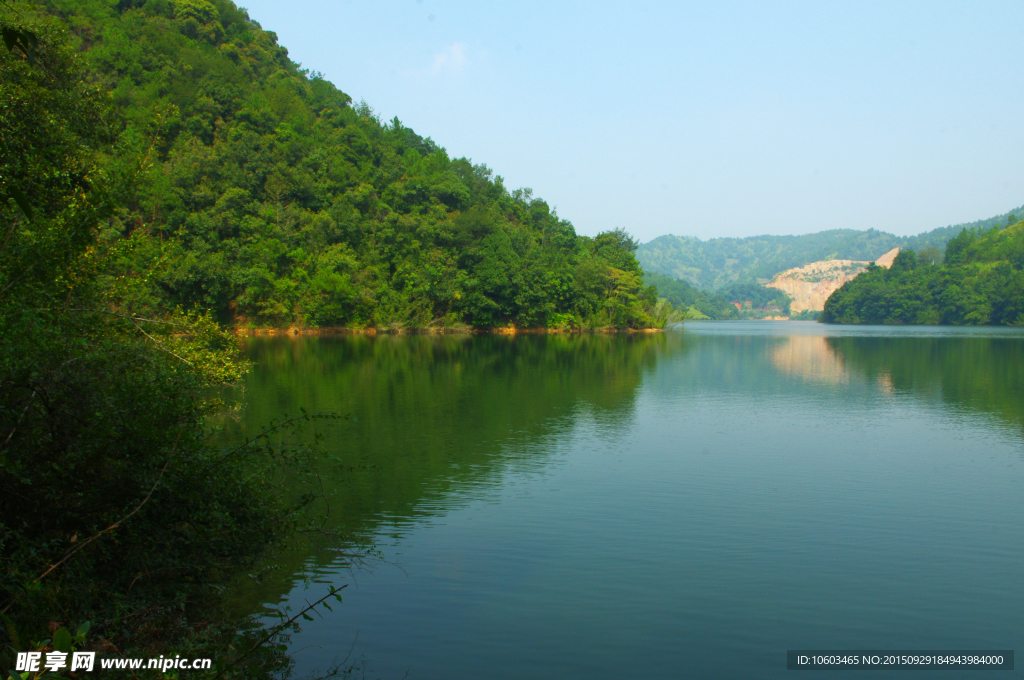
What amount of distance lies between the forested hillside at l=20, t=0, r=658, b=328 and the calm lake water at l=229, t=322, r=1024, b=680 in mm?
33894

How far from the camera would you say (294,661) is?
21.4 feet

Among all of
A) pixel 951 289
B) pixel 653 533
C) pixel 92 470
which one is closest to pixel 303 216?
pixel 653 533

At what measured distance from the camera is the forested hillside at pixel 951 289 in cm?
10256

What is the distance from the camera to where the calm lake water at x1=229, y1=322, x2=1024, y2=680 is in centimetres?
707

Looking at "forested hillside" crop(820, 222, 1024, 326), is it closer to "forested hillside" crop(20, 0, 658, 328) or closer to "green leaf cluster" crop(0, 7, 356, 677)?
"forested hillside" crop(20, 0, 658, 328)

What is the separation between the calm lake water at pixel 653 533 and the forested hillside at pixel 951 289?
96.4 metres

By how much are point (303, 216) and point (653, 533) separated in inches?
2128

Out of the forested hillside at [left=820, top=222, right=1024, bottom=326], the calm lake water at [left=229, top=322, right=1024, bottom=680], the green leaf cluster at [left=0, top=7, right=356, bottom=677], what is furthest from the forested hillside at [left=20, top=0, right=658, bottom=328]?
the forested hillside at [left=820, top=222, right=1024, bottom=326]

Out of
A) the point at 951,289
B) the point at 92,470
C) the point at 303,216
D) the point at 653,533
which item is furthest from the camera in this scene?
the point at 951,289

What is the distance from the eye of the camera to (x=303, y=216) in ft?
193

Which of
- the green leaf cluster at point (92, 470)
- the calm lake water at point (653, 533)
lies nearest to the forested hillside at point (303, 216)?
the calm lake water at point (653, 533)

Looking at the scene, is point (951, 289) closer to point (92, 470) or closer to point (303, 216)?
point (303, 216)

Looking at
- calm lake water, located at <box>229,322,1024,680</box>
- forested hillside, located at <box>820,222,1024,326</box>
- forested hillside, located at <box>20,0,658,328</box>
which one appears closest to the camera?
calm lake water, located at <box>229,322,1024,680</box>

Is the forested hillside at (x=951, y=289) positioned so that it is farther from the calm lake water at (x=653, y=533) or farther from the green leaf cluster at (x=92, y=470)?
the green leaf cluster at (x=92, y=470)
